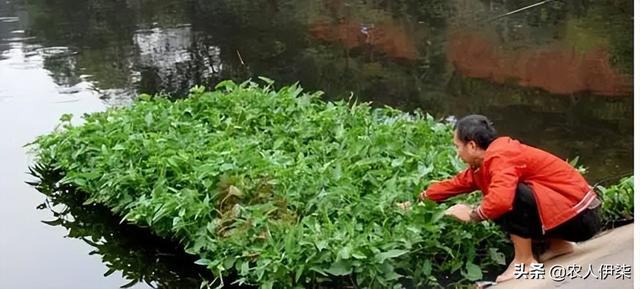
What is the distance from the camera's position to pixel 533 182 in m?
3.35

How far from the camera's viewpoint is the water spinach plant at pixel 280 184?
349cm


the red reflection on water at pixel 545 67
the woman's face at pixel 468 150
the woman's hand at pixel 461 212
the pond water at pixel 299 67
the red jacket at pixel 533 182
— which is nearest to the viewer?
the red jacket at pixel 533 182

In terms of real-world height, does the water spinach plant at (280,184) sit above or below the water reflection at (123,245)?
above

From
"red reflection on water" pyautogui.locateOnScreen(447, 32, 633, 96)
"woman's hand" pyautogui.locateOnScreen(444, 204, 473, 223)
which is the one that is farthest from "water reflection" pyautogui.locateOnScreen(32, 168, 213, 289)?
"red reflection on water" pyautogui.locateOnScreen(447, 32, 633, 96)

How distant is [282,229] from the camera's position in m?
3.65

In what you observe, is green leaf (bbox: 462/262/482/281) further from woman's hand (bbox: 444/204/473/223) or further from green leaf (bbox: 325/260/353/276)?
green leaf (bbox: 325/260/353/276)

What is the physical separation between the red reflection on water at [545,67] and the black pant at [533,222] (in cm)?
372

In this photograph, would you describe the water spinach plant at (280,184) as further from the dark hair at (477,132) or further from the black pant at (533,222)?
the dark hair at (477,132)

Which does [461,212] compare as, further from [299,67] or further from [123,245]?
[299,67]

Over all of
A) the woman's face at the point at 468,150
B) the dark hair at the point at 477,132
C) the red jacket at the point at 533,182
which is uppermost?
the dark hair at the point at 477,132

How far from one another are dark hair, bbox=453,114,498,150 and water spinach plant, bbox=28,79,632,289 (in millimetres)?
374

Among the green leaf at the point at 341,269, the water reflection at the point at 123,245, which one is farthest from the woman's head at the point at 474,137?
the water reflection at the point at 123,245

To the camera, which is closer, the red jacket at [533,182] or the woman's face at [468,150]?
the red jacket at [533,182]

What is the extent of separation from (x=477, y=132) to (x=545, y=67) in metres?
4.61
